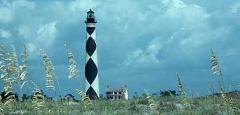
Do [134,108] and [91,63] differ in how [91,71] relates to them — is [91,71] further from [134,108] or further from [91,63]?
[134,108]

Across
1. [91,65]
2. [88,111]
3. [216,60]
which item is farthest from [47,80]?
[91,65]

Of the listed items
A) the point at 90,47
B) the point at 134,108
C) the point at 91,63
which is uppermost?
the point at 90,47

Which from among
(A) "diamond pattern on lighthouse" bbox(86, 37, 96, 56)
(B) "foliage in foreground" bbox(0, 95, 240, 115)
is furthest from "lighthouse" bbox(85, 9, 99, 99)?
(B) "foliage in foreground" bbox(0, 95, 240, 115)

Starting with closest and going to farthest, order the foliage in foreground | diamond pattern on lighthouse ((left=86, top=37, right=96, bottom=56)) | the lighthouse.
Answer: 1. the foliage in foreground
2. the lighthouse
3. diamond pattern on lighthouse ((left=86, top=37, right=96, bottom=56))

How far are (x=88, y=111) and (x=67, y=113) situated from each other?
144 cm

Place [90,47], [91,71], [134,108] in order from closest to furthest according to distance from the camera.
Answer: [134,108], [91,71], [90,47]

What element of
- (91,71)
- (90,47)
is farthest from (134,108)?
(90,47)

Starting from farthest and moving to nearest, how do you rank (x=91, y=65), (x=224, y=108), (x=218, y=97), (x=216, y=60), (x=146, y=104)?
(x=91, y=65) < (x=218, y=97) < (x=146, y=104) < (x=224, y=108) < (x=216, y=60)

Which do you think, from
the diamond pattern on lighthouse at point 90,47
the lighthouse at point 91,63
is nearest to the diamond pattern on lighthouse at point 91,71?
the lighthouse at point 91,63

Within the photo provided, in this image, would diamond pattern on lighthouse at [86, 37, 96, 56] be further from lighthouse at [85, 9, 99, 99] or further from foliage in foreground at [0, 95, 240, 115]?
foliage in foreground at [0, 95, 240, 115]

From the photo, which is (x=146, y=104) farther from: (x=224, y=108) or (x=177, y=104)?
(x=224, y=108)

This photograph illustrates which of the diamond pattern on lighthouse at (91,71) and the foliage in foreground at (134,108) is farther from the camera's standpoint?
the diamond pattern on lighthouse at (91,71)

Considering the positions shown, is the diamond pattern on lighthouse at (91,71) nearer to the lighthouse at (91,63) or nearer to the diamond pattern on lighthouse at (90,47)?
the lighthouse at (91,63)

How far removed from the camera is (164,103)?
13.9 m
